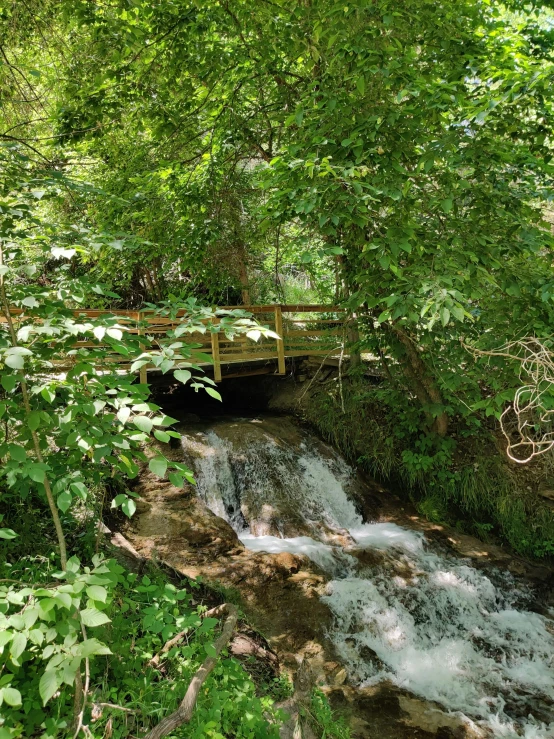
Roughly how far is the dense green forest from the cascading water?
97 centimetres

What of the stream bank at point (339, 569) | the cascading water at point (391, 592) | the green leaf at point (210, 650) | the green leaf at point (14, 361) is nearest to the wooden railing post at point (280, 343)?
the stream bank at point (339, 569)

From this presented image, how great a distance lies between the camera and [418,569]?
544 centimetres

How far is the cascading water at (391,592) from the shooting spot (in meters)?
4.14

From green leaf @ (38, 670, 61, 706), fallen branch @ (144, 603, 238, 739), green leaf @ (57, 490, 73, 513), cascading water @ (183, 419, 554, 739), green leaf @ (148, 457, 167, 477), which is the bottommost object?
cascading water @ (183, 419, 554, 739)

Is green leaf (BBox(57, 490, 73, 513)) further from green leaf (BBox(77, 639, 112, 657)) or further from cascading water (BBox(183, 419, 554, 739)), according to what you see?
cascading water (BBox(183, 419, 554, 739))

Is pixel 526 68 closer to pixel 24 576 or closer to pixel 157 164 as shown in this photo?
pixel 157 164

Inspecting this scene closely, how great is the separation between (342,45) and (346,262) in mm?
2757

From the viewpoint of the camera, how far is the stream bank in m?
3.97

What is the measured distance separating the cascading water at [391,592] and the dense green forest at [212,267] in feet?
3.17

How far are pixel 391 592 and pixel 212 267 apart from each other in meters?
5.75

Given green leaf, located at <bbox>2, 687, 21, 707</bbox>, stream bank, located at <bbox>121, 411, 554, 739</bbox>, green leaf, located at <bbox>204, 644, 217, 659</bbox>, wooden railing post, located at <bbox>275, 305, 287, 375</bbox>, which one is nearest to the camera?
green leaf, located at <bbox>2, 687, 21, 707</bbox>

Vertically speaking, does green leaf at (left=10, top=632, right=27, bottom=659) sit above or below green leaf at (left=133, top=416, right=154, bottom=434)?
below

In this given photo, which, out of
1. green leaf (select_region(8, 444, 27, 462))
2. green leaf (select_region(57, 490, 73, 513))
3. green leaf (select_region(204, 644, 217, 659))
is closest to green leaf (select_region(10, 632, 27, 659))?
green leaf (select_region(57, 490, 73, 513))

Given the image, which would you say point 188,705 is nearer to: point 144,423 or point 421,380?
point 144,423
